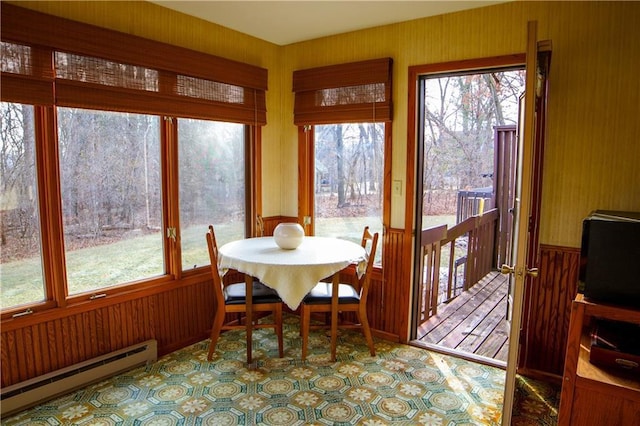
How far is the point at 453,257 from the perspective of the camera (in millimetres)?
4348

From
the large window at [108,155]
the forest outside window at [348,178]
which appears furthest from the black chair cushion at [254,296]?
the forest outside window at [348,178]

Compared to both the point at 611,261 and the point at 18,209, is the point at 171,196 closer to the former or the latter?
the point at 18,209

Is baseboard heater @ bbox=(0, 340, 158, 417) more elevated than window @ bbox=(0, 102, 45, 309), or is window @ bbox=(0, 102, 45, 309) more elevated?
window @ bbox=(0, 102, 45, 309)

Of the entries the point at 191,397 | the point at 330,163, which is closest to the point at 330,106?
the point at 330,163

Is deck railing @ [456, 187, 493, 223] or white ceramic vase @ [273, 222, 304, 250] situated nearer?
white ceramic vase @ [273, 222, 304, 250]

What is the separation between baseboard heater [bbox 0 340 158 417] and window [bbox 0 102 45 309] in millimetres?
452

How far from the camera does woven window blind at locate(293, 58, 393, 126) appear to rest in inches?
124

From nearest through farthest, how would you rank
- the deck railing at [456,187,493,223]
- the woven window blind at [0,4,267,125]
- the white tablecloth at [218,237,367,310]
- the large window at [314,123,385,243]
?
the woven window blind at [0,4,267,125] → the white tablecloth at [218,237,367,310] → the large window at [314,123,385,243] → the deck railing at [456,187,493,223]

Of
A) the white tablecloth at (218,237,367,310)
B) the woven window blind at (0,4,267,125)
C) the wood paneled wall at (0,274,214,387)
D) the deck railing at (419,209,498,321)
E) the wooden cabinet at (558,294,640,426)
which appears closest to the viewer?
the wooden cabinet at (558,294,640,426)

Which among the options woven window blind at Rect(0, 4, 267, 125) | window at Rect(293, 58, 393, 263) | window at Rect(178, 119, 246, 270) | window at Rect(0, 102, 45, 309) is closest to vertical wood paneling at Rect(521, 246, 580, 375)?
window at Rect(293, 58, 393, 263)

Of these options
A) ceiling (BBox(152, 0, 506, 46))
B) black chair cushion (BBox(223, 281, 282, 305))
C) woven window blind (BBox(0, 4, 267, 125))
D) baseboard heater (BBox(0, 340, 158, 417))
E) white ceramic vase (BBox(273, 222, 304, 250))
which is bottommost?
baseboard heater (BBox(0, 340, 158, 417))

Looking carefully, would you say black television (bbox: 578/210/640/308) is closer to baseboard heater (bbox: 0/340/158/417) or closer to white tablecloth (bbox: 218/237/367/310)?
white tablecloth (bbox: 218/237/367/310)

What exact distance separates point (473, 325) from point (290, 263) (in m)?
1.95

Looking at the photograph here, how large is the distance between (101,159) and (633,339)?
9.84 ft
